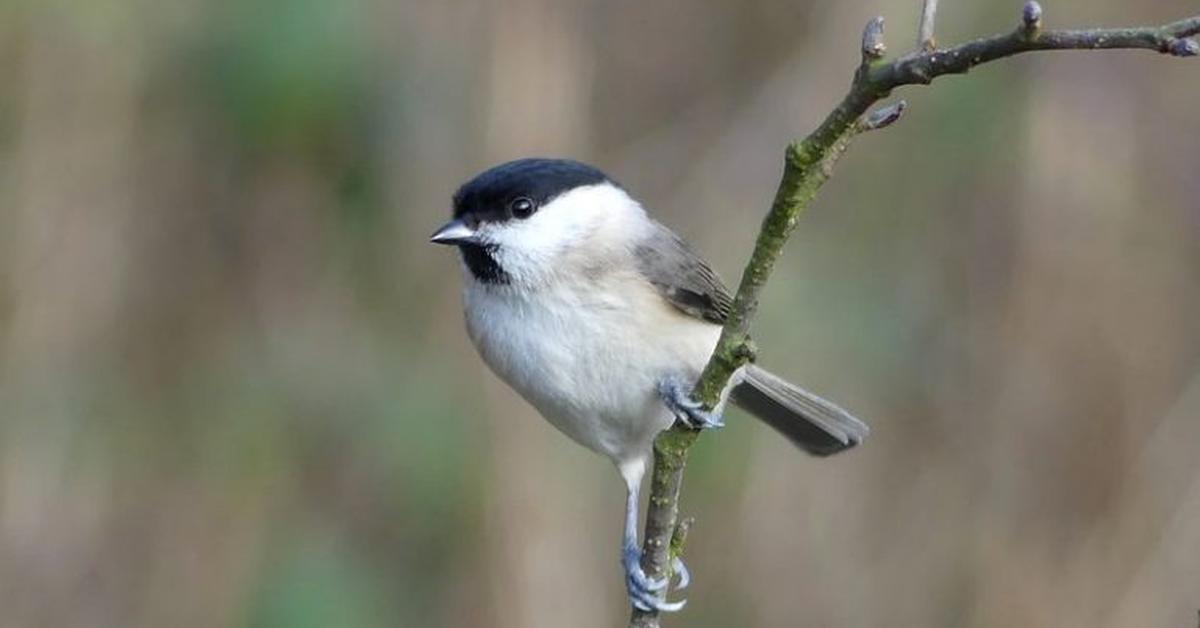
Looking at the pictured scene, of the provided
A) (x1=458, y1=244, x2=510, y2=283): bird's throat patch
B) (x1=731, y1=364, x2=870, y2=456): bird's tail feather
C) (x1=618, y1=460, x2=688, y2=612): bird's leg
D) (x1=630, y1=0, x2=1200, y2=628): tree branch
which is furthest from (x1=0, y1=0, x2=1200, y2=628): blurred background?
(x1=630, y1=0, x2=1200, y2=628): tree branch

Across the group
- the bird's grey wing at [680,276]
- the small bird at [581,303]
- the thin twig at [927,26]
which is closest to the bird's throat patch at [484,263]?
the small bird at [581,303]

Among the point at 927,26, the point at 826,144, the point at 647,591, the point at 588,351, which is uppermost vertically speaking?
the point at 927,26

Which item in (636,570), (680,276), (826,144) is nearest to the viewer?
(826,144)

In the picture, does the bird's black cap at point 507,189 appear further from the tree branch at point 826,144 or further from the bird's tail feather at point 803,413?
the tree branch at point 826,144

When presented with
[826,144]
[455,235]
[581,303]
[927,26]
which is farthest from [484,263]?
[927,26]

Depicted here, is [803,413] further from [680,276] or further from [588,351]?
[588,351]

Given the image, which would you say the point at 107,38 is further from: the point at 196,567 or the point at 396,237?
the point at 196,567
